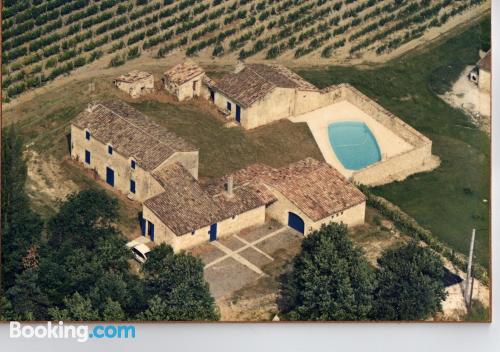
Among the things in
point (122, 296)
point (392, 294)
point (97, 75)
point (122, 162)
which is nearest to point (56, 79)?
point (97, 75)

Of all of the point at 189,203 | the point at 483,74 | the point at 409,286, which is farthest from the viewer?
the point at 483,74

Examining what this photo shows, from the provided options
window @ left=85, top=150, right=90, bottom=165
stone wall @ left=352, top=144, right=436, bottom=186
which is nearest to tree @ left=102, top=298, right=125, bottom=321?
window @ left=85, top=150, right=90, bottom=165

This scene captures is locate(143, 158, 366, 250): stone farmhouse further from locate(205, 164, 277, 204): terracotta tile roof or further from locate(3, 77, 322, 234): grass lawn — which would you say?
locate(3, 77, 322, 234): grass lawn

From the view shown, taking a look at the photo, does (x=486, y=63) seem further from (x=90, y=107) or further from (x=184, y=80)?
(x=90, y=107)

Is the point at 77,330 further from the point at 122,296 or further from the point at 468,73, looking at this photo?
the point at 468,73

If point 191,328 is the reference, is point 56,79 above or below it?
above

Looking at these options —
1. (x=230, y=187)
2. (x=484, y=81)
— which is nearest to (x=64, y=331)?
(x=230, y=187)
